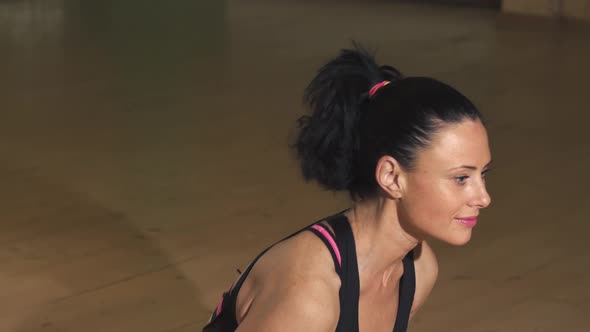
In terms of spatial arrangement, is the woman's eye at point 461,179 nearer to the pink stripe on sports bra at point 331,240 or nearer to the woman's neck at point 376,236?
the woman's neck at point 376,236

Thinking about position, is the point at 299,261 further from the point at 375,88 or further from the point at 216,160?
the point at 216,160

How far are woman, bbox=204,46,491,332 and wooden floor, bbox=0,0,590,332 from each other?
298mm

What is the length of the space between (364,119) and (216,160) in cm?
250

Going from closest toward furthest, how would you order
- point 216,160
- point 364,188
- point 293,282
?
point 293,282, point 364,188, point 216,160

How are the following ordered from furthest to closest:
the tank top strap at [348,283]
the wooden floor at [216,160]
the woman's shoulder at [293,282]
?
the wooden floor at [216,160] < the tank top strap at [348,283] < the woman's shoulder at [293,282]

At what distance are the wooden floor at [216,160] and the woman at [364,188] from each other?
298 millimetres

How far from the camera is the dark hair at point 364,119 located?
183 cm

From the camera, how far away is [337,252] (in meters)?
1.89

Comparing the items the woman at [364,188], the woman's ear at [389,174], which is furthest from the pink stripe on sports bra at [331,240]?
the woman's ear at [389,174]

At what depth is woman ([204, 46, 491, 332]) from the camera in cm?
181

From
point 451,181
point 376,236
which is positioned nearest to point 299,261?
point 376,236

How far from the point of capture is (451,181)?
183 cm

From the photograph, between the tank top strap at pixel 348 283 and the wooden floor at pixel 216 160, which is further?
the wooden floor at pixel 216 160

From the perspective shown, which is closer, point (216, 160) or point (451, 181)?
point (451, 181)
